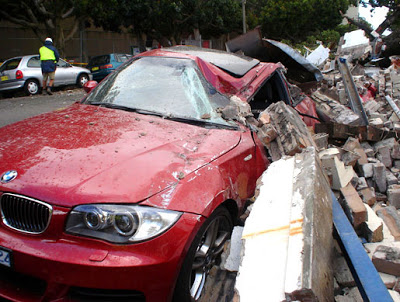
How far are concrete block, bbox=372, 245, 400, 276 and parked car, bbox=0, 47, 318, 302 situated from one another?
3.28 feet

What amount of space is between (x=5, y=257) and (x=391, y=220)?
9.71ft

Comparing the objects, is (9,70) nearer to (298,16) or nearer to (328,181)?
(328,181)

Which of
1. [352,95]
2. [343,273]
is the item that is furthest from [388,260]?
[352,95]

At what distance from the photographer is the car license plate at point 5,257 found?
6.78 ft

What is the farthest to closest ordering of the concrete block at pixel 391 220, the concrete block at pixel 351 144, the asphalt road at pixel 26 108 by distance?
the asphalt road at pixel 26 108
the concrete block at pixel 351 144
the concrete block at pixel 391 220

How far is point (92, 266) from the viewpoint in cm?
191

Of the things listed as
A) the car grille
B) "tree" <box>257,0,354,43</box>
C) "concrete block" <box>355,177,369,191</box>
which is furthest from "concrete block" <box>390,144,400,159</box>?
"tree" <box>257,0,354,43</box>

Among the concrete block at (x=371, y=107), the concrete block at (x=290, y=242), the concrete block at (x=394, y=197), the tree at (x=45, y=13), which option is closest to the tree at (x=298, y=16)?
the tree at (x=45, y=13)

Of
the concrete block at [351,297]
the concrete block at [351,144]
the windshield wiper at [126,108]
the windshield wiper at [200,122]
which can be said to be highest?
the windshield wiper at [126,108]

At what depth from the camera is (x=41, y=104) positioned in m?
10.7

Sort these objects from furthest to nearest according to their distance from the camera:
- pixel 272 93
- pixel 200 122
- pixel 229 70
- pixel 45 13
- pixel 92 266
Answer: pixel 45 13 → pixel 272 93 → pixel 229 70 → pixel 200 122 → pixel 92 266

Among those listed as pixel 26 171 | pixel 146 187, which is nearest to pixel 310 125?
pixel 146 187

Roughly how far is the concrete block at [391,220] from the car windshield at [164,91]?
5.20 ft

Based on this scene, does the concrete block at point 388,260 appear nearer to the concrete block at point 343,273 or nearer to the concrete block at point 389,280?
the concrete block at point 389,280
